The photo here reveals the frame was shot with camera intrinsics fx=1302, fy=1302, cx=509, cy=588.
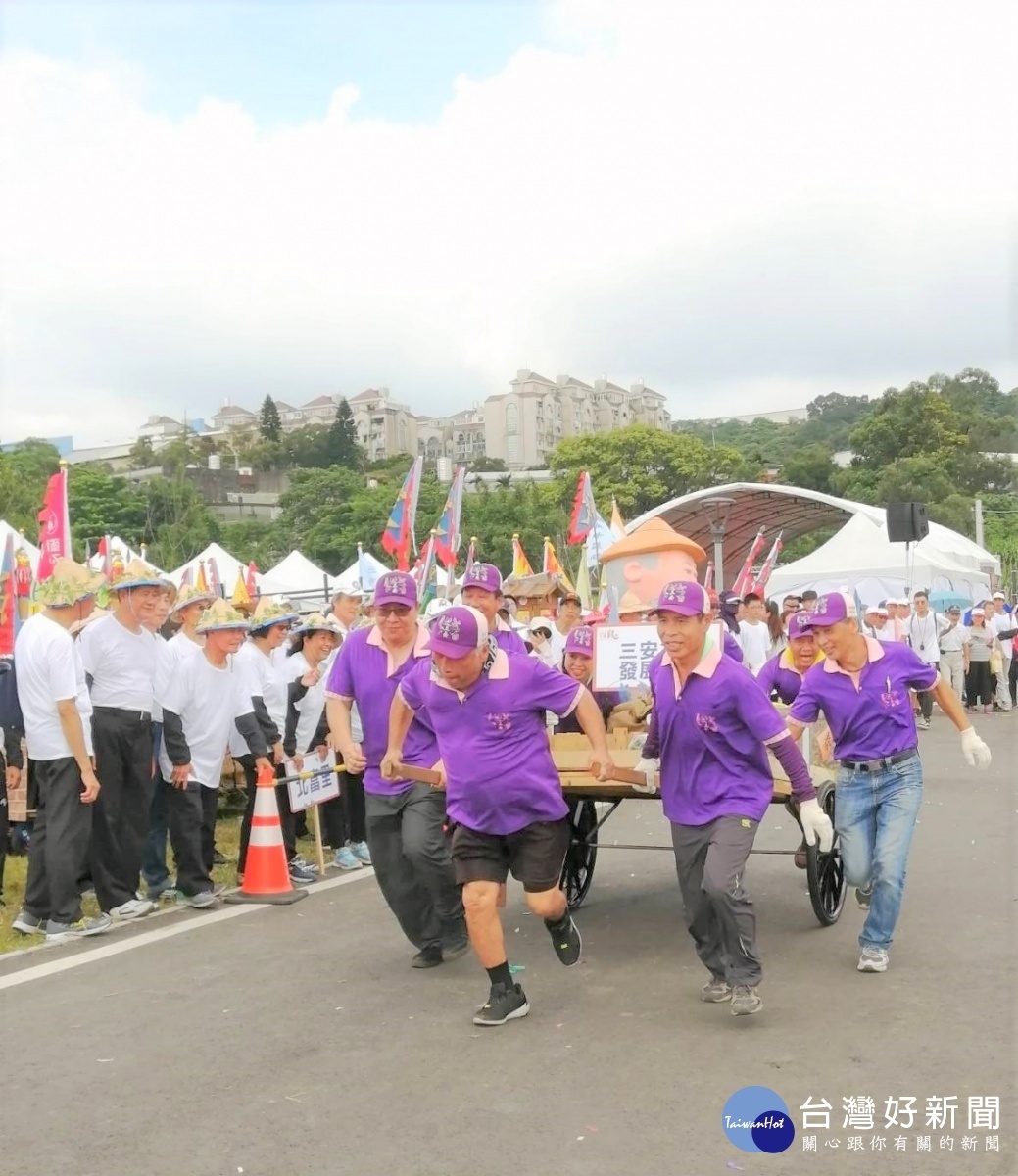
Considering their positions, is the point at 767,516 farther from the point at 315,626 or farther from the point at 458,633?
the point at 458,633

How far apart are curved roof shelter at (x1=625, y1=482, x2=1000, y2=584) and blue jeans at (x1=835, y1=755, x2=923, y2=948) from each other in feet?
88.6

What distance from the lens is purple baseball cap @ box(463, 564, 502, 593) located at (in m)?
7.46

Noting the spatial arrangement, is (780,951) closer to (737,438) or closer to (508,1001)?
(508,1001)

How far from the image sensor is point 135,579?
8.25 metres

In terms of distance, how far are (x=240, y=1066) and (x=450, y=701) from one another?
1798mm

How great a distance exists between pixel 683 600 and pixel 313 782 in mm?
4699

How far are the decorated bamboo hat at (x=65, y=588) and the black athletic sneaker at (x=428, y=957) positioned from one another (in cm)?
303

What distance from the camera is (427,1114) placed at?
4.82 meters

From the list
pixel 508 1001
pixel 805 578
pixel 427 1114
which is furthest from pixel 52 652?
pixel 805 578

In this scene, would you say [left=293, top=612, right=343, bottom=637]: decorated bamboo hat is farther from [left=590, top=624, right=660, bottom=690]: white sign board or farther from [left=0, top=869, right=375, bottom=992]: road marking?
[left=590, top=624, right=660, bottom=690]: white sign board

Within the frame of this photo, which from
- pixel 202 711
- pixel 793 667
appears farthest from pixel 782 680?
pixel 202 711

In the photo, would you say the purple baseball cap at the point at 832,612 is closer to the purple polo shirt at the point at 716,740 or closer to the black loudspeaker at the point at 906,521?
the purple polo shirt at the point at 716,740

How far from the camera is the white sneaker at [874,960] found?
21.7 ft

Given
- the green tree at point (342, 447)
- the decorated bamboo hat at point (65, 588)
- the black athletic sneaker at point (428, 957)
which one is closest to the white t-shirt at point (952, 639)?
the black athletic sneaker at point (428, 957)
